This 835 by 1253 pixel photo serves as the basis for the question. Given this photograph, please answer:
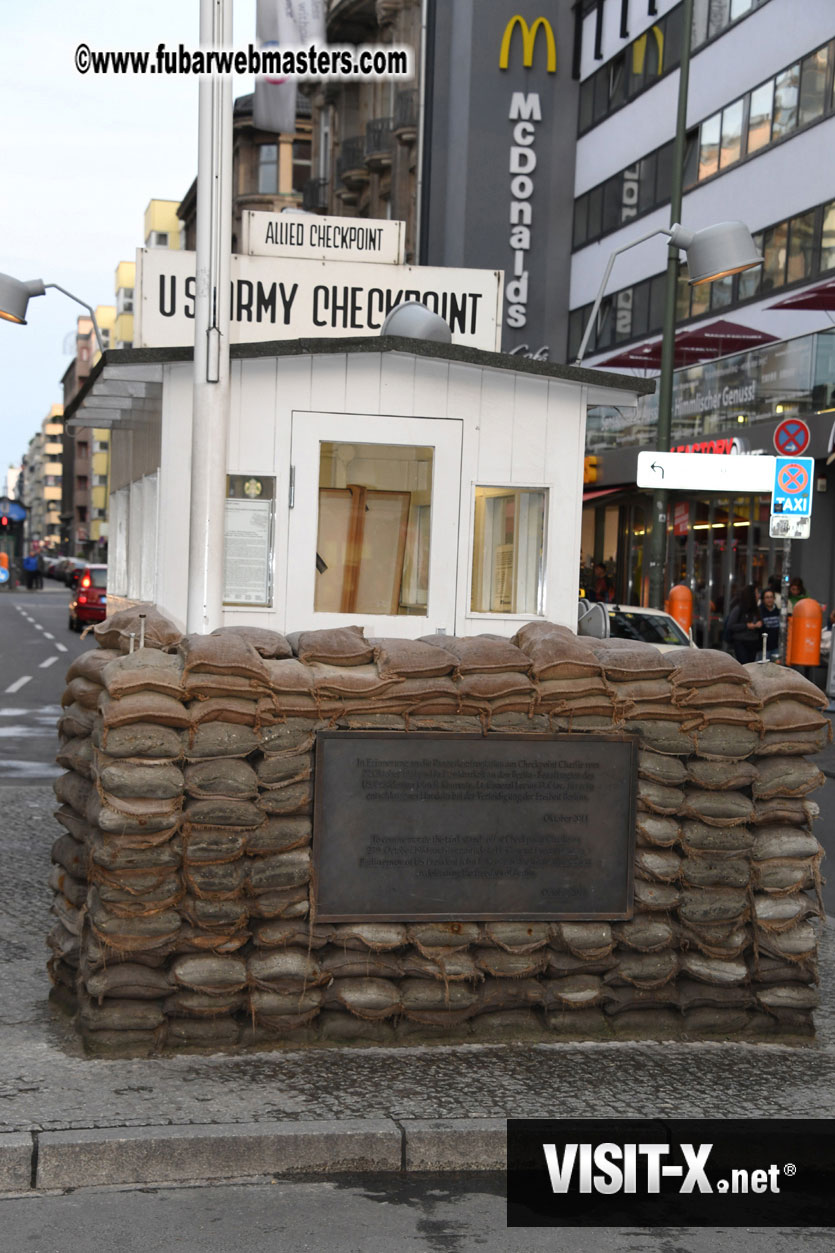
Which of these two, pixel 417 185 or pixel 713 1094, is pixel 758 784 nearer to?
pixel 713 1094

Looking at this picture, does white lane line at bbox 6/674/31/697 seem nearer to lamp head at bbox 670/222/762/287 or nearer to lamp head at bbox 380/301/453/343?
lamp head at bbox 670/222/762/287

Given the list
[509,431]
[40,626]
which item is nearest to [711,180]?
[40,626]

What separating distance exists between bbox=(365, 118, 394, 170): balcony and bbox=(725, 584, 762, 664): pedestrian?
2948 cm

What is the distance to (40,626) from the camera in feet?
145

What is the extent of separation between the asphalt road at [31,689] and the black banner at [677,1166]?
951 centimetres

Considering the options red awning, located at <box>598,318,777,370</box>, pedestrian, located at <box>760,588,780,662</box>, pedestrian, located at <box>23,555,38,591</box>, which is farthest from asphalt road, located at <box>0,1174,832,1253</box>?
pedestrian, located at <box>23,555,38,591</box>

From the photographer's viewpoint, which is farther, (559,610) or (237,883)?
(559,610)

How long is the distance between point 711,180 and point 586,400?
25.1 metres

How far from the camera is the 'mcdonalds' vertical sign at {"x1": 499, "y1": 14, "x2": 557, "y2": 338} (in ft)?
134

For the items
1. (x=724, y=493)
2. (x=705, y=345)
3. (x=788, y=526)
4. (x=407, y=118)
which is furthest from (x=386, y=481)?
(x=407, y=118)

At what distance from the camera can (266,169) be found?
219ft

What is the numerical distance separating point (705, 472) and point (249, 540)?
4.04 metres

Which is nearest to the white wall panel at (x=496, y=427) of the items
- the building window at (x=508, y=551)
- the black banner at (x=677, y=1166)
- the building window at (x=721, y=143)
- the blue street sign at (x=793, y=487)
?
the building window at (x=508, y=551)

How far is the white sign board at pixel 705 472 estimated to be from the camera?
11.5 metres
